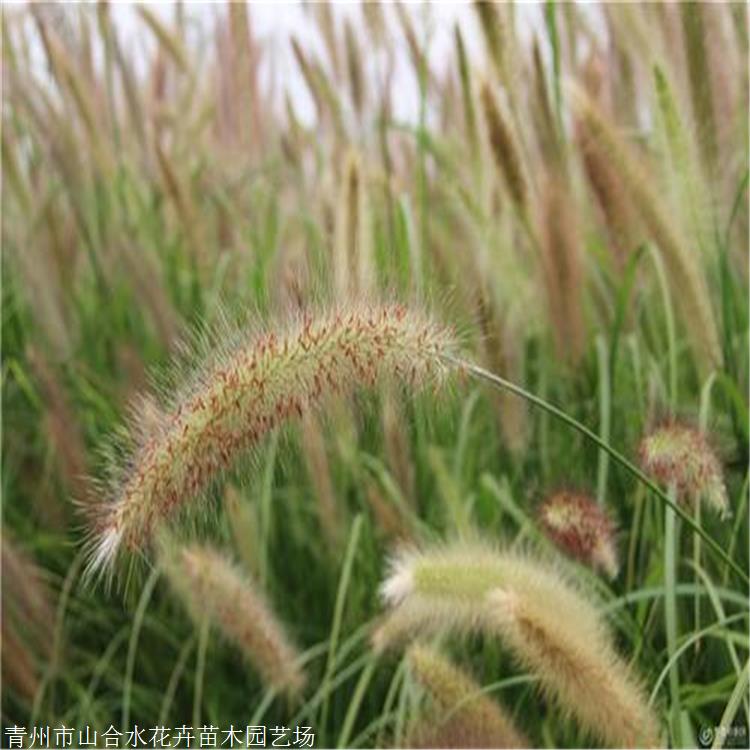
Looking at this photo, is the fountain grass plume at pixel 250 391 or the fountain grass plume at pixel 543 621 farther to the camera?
the fountain grass plume at pixel 543 621

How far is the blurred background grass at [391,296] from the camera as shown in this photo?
1606 millimetres

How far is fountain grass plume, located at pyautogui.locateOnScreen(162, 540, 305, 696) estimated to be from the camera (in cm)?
156

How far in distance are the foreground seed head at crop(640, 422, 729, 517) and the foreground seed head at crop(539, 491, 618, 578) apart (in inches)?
2.8

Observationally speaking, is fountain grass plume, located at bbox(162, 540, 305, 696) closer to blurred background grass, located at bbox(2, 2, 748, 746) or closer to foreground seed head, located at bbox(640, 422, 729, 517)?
blurred background grass, located at bbox(2, 2, 748, 746)

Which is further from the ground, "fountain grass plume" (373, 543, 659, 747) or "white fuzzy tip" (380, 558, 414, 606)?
"white fuzzy tip" (380, 558, 414, 606)

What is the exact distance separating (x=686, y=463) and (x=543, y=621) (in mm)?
254

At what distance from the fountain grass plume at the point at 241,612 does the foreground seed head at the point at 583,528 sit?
322mm

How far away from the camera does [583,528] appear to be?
1410 mm

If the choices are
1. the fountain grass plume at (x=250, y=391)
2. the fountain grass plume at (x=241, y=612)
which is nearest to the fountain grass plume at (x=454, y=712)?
the fountain grass plume at (x=241, y=612)

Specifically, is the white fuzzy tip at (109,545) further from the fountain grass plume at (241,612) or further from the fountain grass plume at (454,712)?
the fountain grass plume at (241,612)

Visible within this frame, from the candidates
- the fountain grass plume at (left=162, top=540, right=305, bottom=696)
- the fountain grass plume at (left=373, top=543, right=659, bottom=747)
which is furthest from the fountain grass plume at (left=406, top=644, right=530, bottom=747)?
the fountain grass plume at (left=162, top=540, right=305, bottom=696)

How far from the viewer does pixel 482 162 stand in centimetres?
188

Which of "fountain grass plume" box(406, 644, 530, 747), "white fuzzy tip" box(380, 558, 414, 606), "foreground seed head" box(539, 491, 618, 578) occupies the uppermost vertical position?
"white fuzzy tip" box(380, 558, 414, 606)

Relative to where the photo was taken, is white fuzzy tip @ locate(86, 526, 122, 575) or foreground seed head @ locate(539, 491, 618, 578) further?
foreground seed head @ locate(539, 491, 618, 578)
